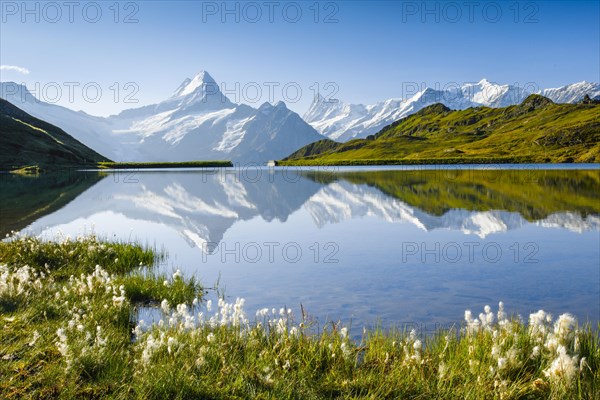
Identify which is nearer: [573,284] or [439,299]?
[439,299]

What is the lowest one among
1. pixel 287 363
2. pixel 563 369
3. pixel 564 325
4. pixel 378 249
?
pixel 287 363

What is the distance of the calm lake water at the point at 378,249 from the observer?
14844 millimetres

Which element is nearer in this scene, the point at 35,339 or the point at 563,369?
the point at 563,369

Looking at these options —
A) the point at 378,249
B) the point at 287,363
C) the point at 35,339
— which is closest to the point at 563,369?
the point at 287,363

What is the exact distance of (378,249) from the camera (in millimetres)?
23891

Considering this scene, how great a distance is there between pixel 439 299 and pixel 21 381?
11.4 meters

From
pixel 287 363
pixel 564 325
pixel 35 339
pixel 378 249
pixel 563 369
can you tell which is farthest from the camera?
pixel 378 249

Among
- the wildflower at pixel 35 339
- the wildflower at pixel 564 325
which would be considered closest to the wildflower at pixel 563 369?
the wildflower at pixel 564 325

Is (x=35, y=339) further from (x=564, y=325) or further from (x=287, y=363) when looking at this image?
(x=564, y=325)

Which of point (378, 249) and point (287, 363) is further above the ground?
point (378, 249)

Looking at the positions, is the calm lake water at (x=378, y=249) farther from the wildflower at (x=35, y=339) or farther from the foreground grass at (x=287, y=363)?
the wildflower at (x=35, y=339)

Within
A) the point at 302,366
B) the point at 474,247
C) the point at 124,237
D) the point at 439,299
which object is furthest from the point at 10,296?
the point at 474,247

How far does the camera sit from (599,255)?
21.4m

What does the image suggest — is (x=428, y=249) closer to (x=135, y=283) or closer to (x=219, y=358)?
(x=135, y=283)
